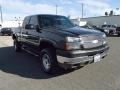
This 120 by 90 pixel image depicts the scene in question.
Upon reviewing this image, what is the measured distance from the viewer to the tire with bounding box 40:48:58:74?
6.84 metres

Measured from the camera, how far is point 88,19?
6600 centimetres

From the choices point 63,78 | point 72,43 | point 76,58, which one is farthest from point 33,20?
point 76,58

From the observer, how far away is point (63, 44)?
6309 millimetres

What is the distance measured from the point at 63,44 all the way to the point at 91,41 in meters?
0.92

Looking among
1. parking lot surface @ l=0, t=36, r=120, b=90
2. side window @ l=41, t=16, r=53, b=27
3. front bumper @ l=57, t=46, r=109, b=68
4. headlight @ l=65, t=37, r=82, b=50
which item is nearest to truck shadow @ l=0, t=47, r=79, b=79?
parking lot surface @ l=0, t=36, r=120, b=90

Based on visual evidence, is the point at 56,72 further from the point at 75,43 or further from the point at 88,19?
the point at 88,19

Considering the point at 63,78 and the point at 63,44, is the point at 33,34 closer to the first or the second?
the point at 63,44

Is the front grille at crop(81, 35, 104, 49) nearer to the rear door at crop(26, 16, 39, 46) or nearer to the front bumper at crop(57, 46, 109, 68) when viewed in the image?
the front bumper at crop(57, 46, 109, 68)

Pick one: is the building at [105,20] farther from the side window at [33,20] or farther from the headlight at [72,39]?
the headlight at [72,39]

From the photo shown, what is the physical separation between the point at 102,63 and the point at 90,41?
2.00m

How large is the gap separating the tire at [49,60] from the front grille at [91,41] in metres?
1.06

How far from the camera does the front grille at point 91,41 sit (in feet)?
21.2

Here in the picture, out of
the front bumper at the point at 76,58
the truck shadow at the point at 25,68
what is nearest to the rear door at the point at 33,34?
the truck shadow at the point at 25,68

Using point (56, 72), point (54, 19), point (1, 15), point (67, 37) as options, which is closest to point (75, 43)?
point (67, 37)
